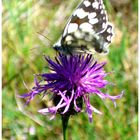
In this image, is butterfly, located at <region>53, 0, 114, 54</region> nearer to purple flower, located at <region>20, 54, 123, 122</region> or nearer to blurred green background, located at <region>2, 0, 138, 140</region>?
purple flower, located at <region>20, 54, 123, 122</region>

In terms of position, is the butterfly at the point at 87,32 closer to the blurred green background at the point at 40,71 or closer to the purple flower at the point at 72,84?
the purple flower at the point at 72,84

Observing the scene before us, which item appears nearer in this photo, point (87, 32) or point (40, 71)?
point (87, 32)

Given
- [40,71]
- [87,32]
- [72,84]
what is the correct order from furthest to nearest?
1. [40,71]
2. [72,84]
3. [87,32]

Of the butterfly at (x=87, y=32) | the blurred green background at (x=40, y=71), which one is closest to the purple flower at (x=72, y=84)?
the butterfly at (x=87, y=32)

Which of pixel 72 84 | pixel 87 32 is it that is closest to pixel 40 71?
pixel 72 84

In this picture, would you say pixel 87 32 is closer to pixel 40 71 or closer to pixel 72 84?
pixel 72 84

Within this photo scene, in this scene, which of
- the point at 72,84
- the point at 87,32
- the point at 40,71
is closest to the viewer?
Answer: the point at 87,32

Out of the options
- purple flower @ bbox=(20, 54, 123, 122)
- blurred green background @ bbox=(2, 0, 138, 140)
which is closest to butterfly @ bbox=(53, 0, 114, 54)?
purple flower @ bbox=(20, 54, 123, 122)
